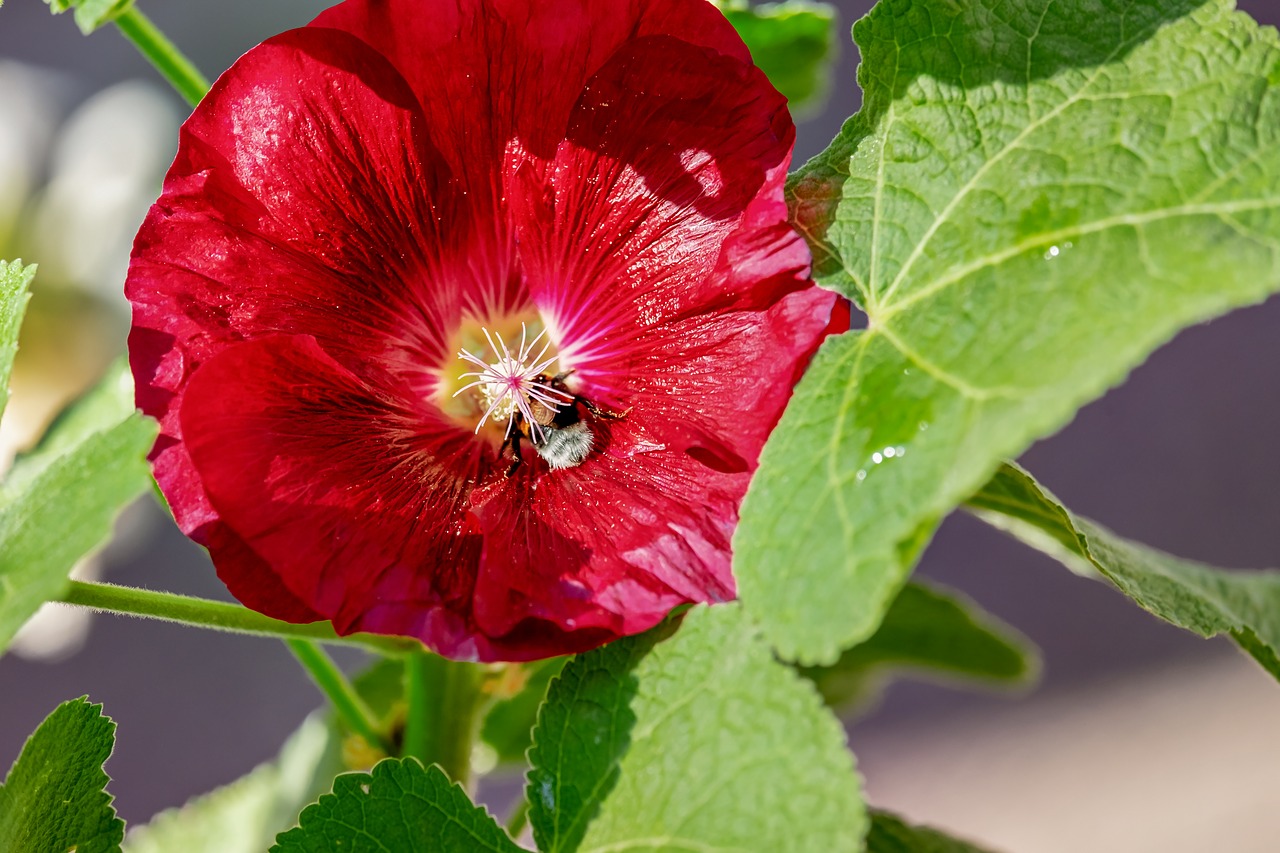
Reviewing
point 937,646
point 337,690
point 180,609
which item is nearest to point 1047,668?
point 937,646

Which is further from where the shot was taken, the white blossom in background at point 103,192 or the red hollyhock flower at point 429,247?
the white blossom in background at point 103,192

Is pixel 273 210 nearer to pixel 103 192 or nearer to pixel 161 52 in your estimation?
pixel 161 52

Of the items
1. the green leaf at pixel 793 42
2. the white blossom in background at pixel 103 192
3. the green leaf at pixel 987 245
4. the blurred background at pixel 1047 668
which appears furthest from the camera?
the blurred background at pixel 1047 668

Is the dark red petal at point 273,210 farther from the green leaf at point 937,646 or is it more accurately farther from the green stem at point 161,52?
the green leaf at point 937,646

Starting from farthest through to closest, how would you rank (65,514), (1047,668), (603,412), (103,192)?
(1047,668)
(103,192)
(603,412)
(65,514)

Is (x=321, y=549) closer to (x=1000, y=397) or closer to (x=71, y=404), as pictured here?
(x=1000, y=397)

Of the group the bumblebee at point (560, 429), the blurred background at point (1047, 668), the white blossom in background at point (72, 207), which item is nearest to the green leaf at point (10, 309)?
the bumblebee at point (560, 429)

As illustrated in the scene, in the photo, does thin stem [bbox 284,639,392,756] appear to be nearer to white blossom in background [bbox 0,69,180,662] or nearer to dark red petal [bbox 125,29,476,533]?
dark red petal [bbox 125,29,476,533]

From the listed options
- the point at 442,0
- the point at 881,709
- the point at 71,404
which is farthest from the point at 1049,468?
the point at 442,0
